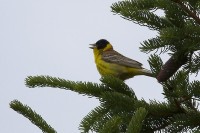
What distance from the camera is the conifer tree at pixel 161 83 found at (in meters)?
2.43

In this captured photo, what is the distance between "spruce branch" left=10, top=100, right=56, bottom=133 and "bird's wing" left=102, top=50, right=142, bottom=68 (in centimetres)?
359

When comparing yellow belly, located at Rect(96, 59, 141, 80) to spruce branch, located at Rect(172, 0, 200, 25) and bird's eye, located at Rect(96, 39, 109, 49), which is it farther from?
spruce branch, located at Rect(172, 0, 200, 25)

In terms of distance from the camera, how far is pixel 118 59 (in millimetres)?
6711

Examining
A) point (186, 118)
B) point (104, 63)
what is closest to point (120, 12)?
point (186, 118)

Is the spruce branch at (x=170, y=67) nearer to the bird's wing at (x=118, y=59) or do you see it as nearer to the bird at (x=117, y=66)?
the bird at (x=117, y=66)

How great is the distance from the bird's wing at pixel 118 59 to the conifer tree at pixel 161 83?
3.28 metres

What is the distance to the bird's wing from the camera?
6203 millimetres

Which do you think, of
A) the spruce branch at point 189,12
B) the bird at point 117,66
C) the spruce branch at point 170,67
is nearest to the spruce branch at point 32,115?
the spruce branch at point 170,67

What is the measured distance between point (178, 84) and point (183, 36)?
331 millimetres

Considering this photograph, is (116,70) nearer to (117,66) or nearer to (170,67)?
(117,66)

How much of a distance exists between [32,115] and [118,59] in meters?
4.19

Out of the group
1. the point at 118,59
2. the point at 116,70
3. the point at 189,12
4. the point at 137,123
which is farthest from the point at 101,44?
the point at 137,123

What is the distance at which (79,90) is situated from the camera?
279cm

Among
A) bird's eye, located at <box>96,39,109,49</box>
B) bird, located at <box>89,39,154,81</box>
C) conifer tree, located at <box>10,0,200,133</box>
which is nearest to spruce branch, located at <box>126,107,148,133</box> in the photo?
conifer tree, located at <box>10,0,200,133</box>
